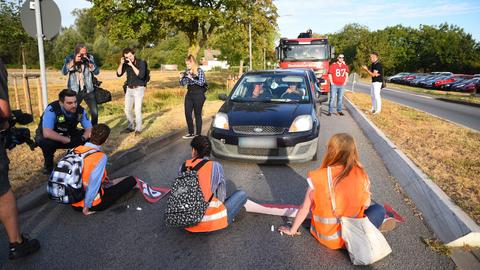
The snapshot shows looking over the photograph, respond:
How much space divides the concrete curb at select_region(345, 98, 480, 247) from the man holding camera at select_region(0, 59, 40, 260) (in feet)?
12.0

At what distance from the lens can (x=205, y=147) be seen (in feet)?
11.2

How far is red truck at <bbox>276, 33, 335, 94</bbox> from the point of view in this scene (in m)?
18.2

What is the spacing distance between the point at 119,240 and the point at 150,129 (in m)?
5.38

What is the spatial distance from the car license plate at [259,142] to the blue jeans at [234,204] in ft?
5.86

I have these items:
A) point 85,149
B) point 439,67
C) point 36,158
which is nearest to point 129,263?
point 85,149

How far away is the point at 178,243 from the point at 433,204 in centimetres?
273

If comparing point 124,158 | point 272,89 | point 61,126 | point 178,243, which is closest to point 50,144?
point 61,126

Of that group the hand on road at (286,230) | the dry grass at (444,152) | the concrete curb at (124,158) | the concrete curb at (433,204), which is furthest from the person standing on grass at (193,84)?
the hand on road at (286,230)

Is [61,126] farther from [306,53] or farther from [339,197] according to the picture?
[306,53]

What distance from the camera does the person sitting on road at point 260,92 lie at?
7.05 meters

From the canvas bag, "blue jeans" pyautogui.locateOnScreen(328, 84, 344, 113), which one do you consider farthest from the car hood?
"blue jeans" pyautogui.locateOnScreen(328, 84, 344, 113)

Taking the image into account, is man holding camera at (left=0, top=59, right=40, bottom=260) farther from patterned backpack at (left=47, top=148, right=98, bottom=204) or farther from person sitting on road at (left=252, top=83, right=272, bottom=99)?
person sitting on road at (left=252, top=83, right=272, bottom=99)

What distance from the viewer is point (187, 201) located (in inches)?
130

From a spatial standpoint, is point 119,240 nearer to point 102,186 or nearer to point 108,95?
point 102,186
